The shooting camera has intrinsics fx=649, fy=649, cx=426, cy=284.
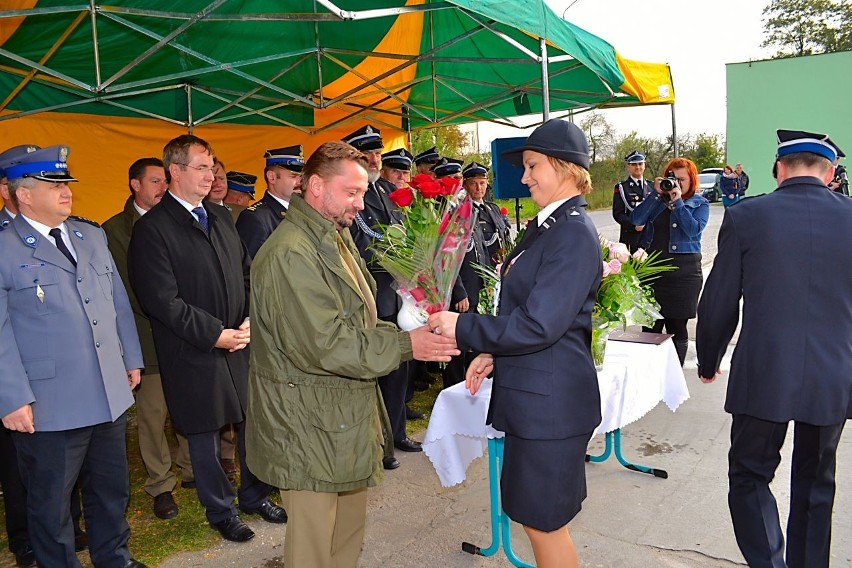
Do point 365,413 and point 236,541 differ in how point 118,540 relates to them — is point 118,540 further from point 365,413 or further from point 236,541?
point 365,413

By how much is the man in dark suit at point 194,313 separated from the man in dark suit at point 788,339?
2.34m

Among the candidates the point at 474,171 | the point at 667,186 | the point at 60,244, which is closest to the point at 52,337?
the point at 60,244

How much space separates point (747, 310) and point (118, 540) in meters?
2.96

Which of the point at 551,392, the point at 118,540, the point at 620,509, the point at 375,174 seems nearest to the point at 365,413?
the point at 551,392

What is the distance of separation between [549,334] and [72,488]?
2.16 metres

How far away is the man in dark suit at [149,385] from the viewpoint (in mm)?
3838

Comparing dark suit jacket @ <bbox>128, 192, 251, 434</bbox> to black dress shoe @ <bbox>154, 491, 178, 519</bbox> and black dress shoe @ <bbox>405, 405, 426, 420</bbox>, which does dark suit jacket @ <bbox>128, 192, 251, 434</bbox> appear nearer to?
black dress shoe @ <bbox>154, 491, 178, 519</bbox>

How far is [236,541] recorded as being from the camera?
337cm

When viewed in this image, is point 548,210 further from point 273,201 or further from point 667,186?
point 667,186

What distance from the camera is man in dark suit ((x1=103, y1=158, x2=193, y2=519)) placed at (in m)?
3.84

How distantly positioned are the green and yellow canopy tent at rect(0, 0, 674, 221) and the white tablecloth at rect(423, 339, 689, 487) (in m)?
2.08

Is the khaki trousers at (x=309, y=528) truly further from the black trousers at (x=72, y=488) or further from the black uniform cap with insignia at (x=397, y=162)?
the black uniform cap with insignia at (x=397, y=162)

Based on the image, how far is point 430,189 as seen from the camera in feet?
8.13

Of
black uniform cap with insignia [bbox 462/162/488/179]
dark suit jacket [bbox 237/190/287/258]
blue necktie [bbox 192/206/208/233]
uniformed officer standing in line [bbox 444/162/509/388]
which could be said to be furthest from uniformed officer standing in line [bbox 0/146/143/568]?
black uniform cap with insignia [bbox 462/162/488/179]
